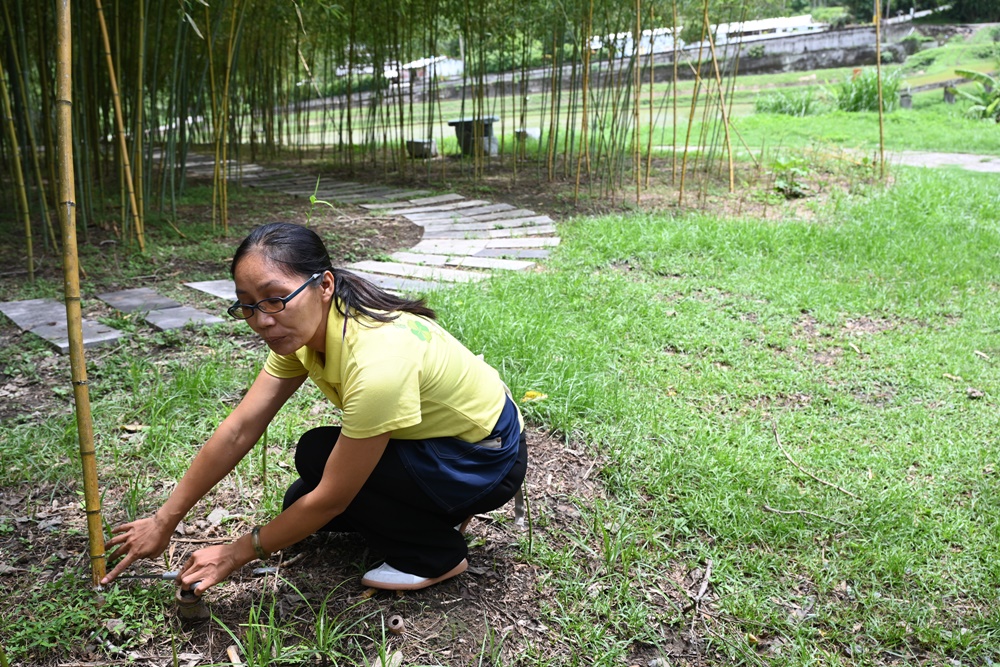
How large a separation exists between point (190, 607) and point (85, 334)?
1.86 meters

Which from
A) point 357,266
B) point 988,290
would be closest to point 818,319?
point 988,290

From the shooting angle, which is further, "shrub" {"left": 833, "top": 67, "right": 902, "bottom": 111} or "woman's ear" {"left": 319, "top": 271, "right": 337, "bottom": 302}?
"shrub" {"left": 833, "top": 67, "right": 902, "bottom": 111}

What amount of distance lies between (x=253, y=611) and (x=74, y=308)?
2.27 ft

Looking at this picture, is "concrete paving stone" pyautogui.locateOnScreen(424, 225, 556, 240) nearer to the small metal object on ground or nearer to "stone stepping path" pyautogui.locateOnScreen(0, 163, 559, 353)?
"stone stepping path" pyautogui.locateOnScreen(0, 163, 559, 353)

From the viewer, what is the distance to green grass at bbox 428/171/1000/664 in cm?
189

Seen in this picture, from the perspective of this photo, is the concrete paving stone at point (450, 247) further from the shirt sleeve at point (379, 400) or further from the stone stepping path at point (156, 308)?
the shirt sleeve at point (379, 400)

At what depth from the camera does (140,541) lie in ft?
5.67

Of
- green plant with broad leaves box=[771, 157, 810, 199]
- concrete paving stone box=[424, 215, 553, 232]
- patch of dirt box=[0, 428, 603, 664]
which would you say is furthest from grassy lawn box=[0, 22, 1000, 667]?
green plant with broad leaves box=[771, 157, 810, 199]

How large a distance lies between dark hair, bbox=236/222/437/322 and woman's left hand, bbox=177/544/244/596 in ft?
1.82

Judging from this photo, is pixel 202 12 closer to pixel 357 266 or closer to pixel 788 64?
pixel 357 266

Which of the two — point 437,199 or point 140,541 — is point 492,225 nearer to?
point 437,199

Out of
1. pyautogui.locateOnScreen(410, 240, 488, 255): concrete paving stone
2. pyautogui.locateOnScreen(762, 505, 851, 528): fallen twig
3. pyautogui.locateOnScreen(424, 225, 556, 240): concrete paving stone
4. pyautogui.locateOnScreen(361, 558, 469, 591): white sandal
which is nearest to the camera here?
pyautogui.locateOnScreen(361, 558, 469, 591): white sandal

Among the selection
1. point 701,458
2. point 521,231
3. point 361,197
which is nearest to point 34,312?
point 701,458

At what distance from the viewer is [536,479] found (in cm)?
237
